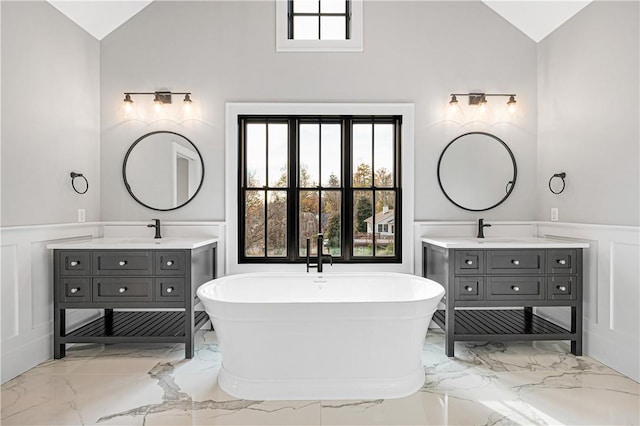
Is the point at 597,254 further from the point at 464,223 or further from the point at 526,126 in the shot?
the point at 526,126

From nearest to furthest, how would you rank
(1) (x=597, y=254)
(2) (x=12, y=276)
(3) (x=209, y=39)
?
(2) (x=12, y=276) → (1) (x=597, y=254) → (3) (x=209, y=39)

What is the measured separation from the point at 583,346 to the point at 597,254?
71cm

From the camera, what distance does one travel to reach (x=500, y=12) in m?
3.42

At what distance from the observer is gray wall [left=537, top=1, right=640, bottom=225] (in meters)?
2.58

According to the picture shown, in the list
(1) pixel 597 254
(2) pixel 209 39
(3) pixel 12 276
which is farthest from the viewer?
(2) pixel 209 39

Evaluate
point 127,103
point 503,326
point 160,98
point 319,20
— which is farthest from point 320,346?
point 319,20

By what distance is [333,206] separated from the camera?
354cm

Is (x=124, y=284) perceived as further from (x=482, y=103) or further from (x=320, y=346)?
(x=482, y=103)

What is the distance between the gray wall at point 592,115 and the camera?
2.58m

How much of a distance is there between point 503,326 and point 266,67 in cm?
290

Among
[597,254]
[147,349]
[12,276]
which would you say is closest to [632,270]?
[597,254]

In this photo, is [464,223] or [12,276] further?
[464,223]

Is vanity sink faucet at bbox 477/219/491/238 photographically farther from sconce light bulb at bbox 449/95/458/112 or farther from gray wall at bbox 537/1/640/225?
sconce light bulb at bbox 449/95/458/112

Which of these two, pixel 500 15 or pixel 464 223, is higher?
pixel 500 15
